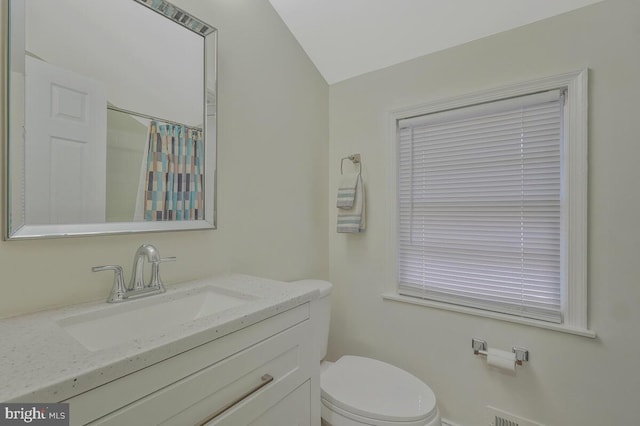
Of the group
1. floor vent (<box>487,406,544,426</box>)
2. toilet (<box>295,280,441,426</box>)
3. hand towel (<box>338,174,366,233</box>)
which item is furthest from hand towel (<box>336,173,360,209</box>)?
floor vent (<box>487,406,544,426</box>)

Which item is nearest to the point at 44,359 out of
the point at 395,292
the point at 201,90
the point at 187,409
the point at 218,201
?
the point at 187,409

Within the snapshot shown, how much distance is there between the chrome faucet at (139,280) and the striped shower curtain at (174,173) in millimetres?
156

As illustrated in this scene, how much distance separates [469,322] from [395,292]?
0.42 m

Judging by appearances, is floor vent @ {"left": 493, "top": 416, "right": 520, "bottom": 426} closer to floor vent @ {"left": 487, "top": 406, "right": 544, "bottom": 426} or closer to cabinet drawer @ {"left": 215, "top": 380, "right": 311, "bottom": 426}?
floor vent @ {"left": 487, "top": 406, "right": 544, "bottom": 426}

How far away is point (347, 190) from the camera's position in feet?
6.26

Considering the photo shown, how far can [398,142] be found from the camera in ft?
6.02

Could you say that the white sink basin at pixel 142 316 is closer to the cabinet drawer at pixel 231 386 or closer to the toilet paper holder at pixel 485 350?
the cabinet drawer at pixel 231 386

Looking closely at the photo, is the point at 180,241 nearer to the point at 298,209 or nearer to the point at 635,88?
the point at 298,209

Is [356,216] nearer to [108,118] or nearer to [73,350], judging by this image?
[108,118]

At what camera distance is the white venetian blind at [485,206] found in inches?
55.9

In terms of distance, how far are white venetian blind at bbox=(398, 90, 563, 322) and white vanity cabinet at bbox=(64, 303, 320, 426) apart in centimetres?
97

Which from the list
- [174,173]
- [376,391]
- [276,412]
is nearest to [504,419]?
[376,391]

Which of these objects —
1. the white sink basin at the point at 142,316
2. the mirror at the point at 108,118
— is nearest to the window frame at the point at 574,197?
the white sink basin at the point at 142,316

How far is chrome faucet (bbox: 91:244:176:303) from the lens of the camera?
979 mm
